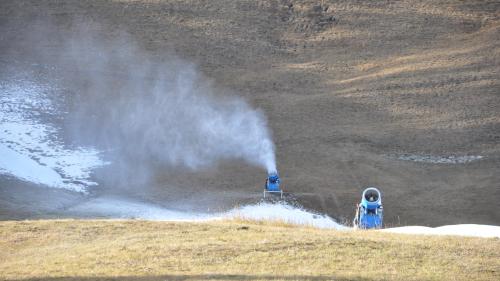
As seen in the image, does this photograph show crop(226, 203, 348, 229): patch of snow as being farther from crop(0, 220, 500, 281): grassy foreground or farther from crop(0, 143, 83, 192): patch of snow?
crop(0, 220, 500, 281): grassy foreground

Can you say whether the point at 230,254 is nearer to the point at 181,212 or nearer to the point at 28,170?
the point at 181,212

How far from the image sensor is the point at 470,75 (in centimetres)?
3828

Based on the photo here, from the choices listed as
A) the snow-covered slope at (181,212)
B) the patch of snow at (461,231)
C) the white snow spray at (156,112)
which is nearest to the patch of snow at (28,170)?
the snow-covered slope at (181,212)

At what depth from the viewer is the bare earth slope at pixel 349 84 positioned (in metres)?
26.8

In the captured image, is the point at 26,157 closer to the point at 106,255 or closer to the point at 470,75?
the point at 106,255

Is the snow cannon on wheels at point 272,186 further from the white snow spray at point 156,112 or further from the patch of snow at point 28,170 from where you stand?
the patch of snow at point 28,170

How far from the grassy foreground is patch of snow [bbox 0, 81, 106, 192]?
1262cm

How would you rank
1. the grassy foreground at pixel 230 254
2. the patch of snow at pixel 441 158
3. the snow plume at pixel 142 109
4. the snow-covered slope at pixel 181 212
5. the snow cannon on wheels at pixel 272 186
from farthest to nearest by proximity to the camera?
the snow plume at pixel 142 109 → the patch of snow at pixel 441 158 → the snow cannon on wheels at pixel 272 186 → the snow-covered slope at pixel 181 212 → the grassy foreground at pixel 230 254

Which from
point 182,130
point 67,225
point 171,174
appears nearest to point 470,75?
point 182,130

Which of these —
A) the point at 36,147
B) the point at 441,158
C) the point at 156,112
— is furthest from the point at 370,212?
the point at 156,112

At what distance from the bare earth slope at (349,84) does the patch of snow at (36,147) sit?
3.40m

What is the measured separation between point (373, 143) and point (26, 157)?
1440cm

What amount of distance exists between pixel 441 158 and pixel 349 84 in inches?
355

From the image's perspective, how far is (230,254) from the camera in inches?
459
